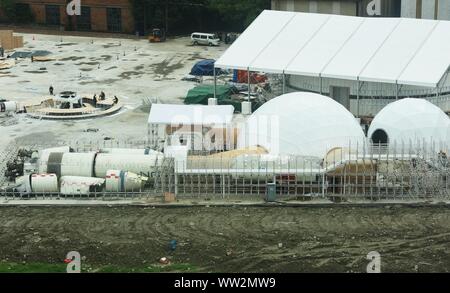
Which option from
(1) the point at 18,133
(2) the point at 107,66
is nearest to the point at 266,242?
(1) the point at 18,133

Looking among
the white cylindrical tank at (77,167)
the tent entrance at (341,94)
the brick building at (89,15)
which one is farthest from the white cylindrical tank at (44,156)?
the brick building at (89,15)

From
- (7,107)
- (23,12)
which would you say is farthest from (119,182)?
(23,12)

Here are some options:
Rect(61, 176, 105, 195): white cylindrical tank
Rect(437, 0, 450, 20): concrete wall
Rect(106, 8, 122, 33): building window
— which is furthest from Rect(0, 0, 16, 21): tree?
Rect(61, 176, 105, 195): white cylindrical tank

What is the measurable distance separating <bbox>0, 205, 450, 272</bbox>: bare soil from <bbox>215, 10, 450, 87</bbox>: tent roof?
11.9 m

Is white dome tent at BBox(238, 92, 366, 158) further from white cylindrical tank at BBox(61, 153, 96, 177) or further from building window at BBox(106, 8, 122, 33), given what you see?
building window at BBox(106, 8, 122, 33)

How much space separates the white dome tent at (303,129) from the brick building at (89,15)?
144 ft

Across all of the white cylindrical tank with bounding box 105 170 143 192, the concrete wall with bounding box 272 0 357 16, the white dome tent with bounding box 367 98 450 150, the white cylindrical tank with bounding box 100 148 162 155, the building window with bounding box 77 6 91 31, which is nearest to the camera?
the white cylindrical tank with bounding box 105 170 143 192

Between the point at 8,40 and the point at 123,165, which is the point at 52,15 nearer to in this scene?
the point at 8,40

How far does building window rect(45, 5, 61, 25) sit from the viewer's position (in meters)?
82.9

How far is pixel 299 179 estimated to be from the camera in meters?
35.4

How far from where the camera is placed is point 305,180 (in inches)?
1395

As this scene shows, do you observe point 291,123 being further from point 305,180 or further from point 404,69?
point 404,69

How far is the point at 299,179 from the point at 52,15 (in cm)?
5320

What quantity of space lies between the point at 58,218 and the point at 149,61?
116 feet
